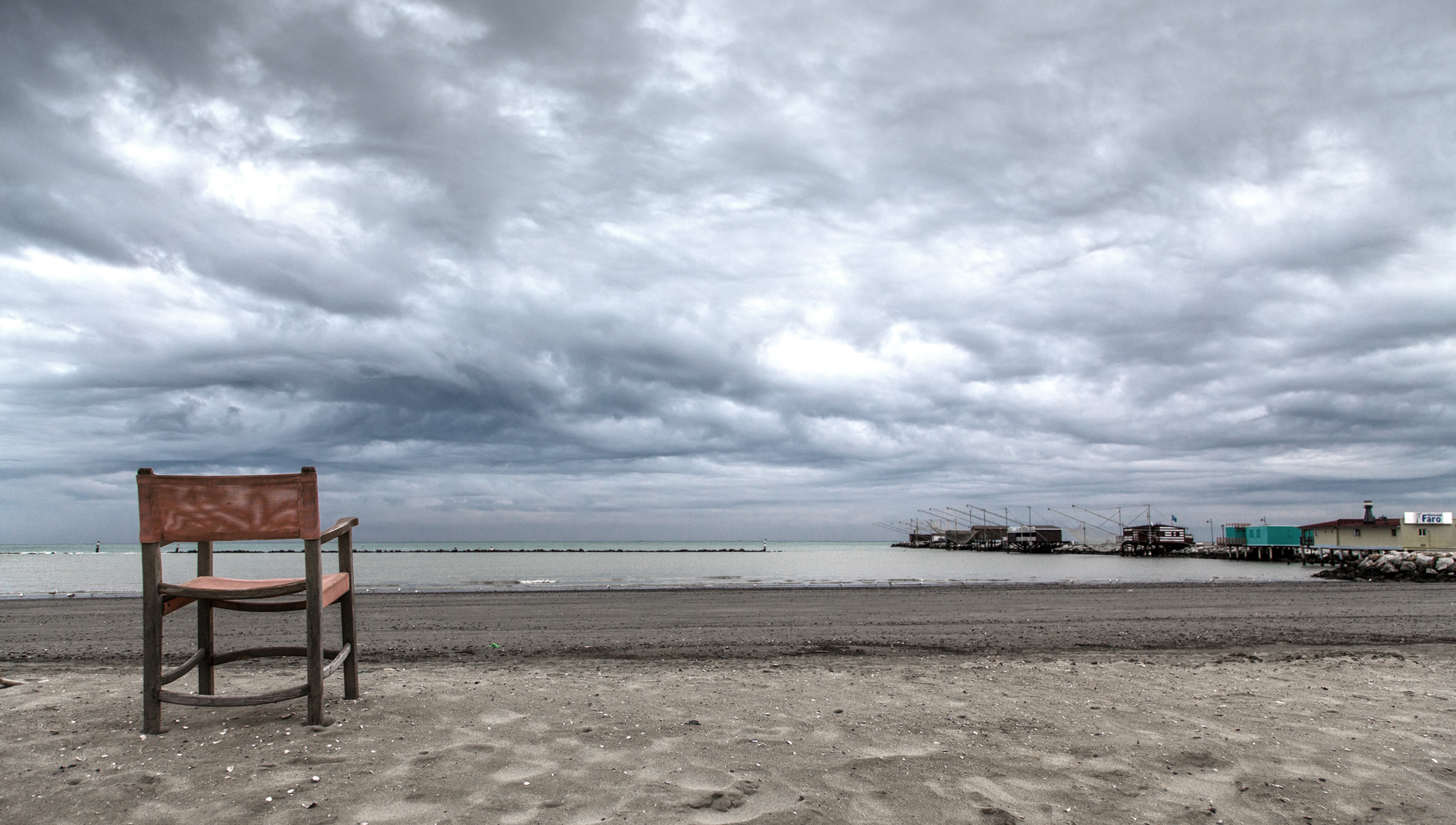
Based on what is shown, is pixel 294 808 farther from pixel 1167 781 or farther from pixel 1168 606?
pixel 1168 606

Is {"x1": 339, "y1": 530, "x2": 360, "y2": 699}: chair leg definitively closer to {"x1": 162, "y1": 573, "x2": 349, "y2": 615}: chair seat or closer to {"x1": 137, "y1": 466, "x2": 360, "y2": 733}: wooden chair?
{"x1": 162, "y1": 573, "x2": 349, "y2": 615}: chair seat

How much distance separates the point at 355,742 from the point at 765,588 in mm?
22393

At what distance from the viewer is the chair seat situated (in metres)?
4.11

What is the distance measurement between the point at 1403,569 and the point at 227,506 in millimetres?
52696

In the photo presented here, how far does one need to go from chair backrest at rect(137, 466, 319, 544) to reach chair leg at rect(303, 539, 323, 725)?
16cm

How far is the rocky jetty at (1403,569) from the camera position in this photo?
36.6m

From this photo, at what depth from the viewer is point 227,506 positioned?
164 inches

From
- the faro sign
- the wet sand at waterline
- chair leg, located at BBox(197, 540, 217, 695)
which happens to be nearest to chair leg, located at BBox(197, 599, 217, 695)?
chair leg, located at BBox(197, 540, 217, 695)

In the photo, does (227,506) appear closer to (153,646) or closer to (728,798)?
(153,646)

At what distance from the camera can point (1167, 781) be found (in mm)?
3939

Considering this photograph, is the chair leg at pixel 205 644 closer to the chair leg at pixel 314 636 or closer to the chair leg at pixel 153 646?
the chair leg at pixel 153 646

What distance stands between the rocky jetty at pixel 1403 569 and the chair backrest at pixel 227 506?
46392 millimetres

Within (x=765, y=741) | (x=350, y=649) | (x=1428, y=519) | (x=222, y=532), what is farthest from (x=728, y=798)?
(x=1428, y=519)

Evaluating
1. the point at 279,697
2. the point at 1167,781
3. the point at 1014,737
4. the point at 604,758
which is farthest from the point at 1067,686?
the point at 279,697
